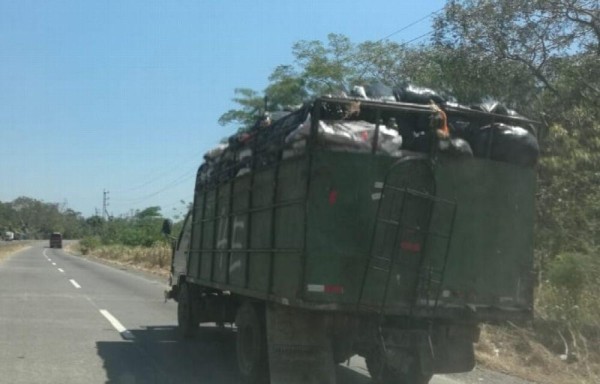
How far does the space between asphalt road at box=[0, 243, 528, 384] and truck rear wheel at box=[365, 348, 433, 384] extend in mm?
576

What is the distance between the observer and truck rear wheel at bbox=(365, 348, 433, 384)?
7173 millimetres

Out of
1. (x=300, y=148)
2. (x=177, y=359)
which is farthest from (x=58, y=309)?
(x=300, y=148)

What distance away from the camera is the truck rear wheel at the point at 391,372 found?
717cm

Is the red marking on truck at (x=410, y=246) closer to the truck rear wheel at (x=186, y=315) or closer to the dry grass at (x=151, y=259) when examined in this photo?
the truck rear wheel at (x=186, y=315)

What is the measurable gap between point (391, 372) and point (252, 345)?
1595 millimetres

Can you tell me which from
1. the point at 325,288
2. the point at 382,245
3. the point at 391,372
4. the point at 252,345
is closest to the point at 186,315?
the point at 252,345

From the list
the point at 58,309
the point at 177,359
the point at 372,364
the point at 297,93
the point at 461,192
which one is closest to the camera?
the point at 461,192

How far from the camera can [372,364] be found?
321 inches

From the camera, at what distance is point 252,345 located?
804cm

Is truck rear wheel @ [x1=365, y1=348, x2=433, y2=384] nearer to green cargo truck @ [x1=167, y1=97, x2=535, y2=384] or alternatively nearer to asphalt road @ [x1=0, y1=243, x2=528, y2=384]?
green cargo truck @ [x1=167, y1=97, x2=535, y2=384]

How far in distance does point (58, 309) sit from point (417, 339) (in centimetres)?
1146

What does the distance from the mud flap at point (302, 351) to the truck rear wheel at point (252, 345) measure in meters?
0.75

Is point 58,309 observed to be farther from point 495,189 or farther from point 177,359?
point 495,189

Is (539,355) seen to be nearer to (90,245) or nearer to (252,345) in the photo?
(252,345)
